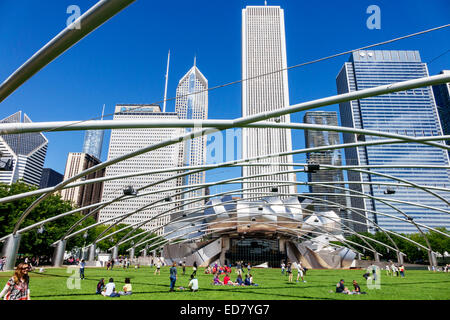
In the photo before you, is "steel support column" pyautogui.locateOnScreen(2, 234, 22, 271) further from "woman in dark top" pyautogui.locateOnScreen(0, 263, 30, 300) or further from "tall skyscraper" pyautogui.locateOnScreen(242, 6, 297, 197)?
"tall skyscraper" pyautogui.locateOnScreen(242, 6, 297, 197)

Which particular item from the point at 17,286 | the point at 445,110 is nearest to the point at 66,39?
the point at 17,286

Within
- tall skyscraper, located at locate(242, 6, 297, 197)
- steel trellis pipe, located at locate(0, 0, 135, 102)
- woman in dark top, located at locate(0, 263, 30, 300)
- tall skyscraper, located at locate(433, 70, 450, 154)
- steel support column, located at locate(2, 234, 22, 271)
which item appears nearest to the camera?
steel trellis pipe, located at locate(0, 0, 135, 102)

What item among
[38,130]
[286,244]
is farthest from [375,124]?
[38,130]

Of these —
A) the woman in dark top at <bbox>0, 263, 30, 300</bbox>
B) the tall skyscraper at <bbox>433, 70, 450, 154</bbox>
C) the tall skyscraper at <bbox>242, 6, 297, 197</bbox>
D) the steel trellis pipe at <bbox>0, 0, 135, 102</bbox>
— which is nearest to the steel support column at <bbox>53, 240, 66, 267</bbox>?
the woman in dark top at <bbox>0, 263, 30, 300</bbox>

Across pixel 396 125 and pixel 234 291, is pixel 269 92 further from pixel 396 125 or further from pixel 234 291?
pixel 234 291

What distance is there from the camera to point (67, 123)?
9.54 meters

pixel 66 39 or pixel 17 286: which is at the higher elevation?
pixel 66 39

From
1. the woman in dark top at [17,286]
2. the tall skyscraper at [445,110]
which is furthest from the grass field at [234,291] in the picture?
the tall skyscraper at [445,110]

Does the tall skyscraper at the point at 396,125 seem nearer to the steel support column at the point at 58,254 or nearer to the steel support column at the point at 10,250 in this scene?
the steel support column at the point at 58,254

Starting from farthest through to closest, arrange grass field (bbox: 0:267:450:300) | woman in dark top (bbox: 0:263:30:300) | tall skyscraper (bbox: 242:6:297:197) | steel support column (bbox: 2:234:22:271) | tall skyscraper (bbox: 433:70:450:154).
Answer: tall skyscraper (bbox: 242:6:297:197) < tall skyscraper (bbox: 433:70:450:154) < steel support column (bbox: 2:234:22:271) < grass field (bbox: 0:267:450:300) < woman in dark top (bbox: 0:263:30:300)

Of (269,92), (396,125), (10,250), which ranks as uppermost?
(269,92)

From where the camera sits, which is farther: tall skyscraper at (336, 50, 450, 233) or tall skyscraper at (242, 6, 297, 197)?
tall skyscraper at (242, 6, 297, 197)
